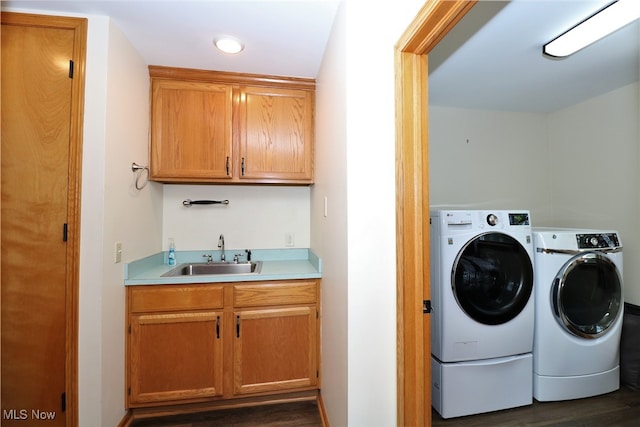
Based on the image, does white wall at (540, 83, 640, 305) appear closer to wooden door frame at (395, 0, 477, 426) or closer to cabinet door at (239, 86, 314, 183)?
wooden door frame at (395, 0, 477, 426)

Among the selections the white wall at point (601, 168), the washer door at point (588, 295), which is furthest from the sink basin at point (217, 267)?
the white wall at point (601, 168)

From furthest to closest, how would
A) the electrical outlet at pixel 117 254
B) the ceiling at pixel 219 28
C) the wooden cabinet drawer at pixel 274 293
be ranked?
the wooden cabinet drawer at pixel 274 293 < the electrical outlet at pixel 117 254 < the ceiling at pixel 219 28

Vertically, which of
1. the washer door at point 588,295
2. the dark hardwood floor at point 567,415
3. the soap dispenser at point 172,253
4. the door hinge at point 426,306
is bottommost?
the dark hardwood floor at point 567,415

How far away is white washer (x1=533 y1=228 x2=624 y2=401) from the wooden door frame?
4.36 feet

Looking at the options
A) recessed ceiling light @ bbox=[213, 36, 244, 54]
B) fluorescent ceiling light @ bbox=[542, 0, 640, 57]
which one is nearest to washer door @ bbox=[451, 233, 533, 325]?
fluorescent ceiling light @ bbox=[542, 0, 640, 57]

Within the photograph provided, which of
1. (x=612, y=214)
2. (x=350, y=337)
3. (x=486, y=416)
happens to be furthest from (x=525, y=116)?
(x=350, y=337)

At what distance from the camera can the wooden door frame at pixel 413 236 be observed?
1.12 meters

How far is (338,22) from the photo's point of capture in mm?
1425

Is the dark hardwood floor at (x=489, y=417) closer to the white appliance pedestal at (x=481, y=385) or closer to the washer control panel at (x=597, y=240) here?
the white appliance pedestal at (x=481, y=385)

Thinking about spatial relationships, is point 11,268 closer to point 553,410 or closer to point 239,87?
point 239,87

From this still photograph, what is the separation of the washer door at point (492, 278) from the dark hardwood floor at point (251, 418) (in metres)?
1.24

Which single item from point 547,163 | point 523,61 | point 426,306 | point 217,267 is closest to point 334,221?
point 426,306

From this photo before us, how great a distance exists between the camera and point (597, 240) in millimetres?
1938

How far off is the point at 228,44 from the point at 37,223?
4.84 ft
